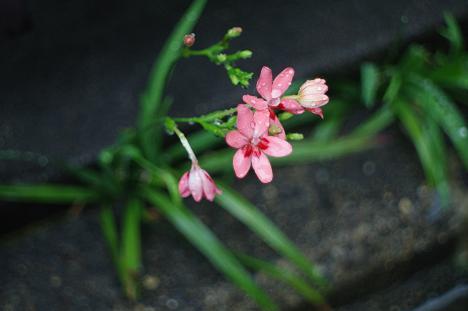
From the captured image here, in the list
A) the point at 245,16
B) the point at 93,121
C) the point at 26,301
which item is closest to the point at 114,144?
the point at 93,121


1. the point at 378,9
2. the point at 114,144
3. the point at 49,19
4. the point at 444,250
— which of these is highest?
the point at 378,9

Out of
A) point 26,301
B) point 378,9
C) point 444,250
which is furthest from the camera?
point 378,9

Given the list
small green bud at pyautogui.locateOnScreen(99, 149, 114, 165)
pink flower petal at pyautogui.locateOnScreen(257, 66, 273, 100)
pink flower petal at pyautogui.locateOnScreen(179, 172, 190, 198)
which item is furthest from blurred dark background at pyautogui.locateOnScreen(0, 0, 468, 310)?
pink flower petal at pyautogui.locateOnScreen(257, 66, 273, 100)

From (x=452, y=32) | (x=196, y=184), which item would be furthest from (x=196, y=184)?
(x=452, y=32)

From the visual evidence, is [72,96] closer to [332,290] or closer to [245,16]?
A: [245,16]

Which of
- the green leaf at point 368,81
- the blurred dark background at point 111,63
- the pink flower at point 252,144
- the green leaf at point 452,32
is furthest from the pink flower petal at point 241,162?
the green leaf at point 452,32

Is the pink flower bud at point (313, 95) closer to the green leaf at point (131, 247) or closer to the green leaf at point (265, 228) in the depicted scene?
the green leaf at point (265, 228)
